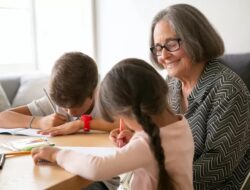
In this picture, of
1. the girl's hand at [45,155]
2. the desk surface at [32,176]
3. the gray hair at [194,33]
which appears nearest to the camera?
the desk surface at [32,176]

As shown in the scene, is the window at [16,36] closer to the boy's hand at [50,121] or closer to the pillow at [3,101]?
the pillow at [3,101]

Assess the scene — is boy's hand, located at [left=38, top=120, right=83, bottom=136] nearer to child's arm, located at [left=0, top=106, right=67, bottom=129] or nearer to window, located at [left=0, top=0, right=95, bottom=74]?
child's arm, located at [left=0, top=106, right=67, bottom=129]

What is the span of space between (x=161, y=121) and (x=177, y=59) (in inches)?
20.7

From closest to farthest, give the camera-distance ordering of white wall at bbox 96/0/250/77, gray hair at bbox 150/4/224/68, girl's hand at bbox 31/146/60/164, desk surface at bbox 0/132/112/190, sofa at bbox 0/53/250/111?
desk surface at bbox 0/132/112/190 → girl's hand at bbox 31/146/60/164 → gray hair at bbox 150/4/224/68 → white wall at bbox 96/0/250/77 → sofa at bbox 0/53/250/111

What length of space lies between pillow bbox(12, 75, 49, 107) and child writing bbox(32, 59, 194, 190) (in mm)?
1899

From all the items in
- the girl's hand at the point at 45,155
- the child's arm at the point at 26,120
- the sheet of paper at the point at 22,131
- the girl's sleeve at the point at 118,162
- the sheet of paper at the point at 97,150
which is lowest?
the sheet of paper at the point at 22,131

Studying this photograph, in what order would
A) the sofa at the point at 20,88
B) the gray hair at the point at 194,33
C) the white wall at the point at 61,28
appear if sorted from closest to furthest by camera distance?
the gray hair at the point at 194,33
the sofa at the point at 20,88
the white wall at the point at 61,28

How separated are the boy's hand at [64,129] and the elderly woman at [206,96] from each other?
1.33 feet

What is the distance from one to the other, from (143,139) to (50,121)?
0.76 m

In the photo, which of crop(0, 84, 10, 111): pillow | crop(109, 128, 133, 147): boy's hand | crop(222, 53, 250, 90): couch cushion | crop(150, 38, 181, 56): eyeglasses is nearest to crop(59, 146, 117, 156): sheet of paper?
crop(109, 128, 133, 147): boy's hand

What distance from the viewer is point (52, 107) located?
1.78 m

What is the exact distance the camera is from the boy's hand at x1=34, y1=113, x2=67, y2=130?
160 cm

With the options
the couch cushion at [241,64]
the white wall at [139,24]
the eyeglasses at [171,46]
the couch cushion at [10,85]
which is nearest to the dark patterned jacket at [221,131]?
the eyeglasses at [171,46]

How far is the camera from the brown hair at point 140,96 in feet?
3.06
